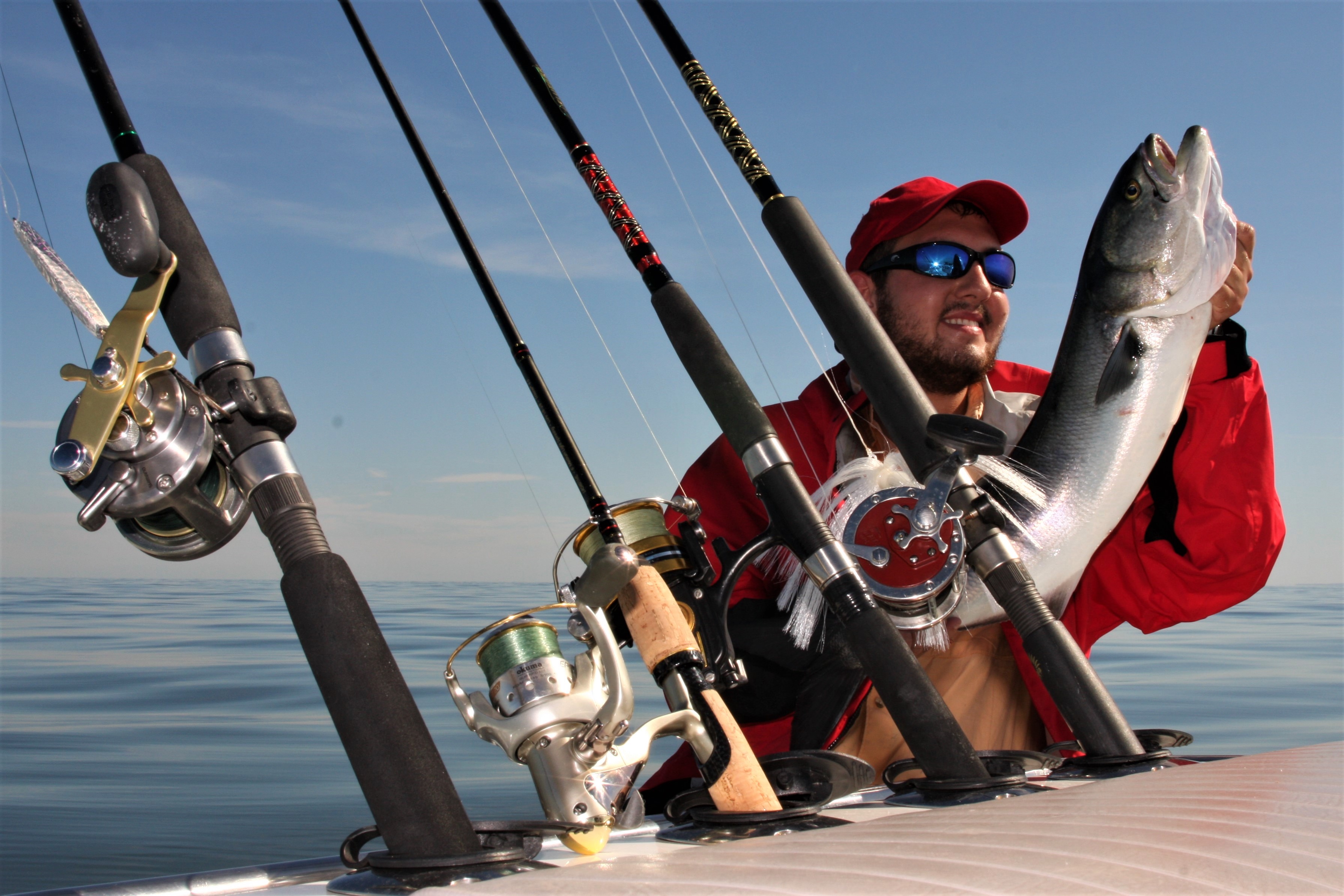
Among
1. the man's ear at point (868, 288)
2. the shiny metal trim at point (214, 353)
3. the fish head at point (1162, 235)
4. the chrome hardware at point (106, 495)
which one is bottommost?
the chrome hardware at point (106, 495)

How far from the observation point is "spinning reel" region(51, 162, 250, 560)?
2.60ft

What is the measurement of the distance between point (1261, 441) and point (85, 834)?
2.96 metres

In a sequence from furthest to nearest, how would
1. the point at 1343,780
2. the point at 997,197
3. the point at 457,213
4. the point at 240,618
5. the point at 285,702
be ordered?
the point at 240,618
the point at 285,702
the point at 997,197
the point at 457,213
the point at 1343,780

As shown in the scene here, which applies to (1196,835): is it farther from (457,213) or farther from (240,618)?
(240,618)

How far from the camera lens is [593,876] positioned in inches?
23.9

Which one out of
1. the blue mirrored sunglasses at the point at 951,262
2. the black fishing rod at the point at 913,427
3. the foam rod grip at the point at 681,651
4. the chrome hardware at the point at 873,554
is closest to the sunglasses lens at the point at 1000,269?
the blue mirrored sunglasses at the point at 951,262

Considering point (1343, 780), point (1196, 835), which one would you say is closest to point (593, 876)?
point (1196, 835)

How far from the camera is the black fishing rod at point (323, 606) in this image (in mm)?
805

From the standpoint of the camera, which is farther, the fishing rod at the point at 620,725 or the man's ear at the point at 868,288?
the man's ear at the point at 868,288

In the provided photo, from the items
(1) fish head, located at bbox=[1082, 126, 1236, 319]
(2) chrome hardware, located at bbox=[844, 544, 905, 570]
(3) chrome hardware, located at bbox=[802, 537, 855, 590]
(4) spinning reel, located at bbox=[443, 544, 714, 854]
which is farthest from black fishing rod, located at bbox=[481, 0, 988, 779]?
(1) fish head, located at bbox=[1082, 126, 1236, 319]

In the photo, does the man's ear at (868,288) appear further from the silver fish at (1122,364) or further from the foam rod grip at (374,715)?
the foam rod grip at (374,715)

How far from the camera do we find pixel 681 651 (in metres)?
1.17

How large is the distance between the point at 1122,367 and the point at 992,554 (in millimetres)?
757

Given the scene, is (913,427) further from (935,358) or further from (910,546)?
(935,358)
